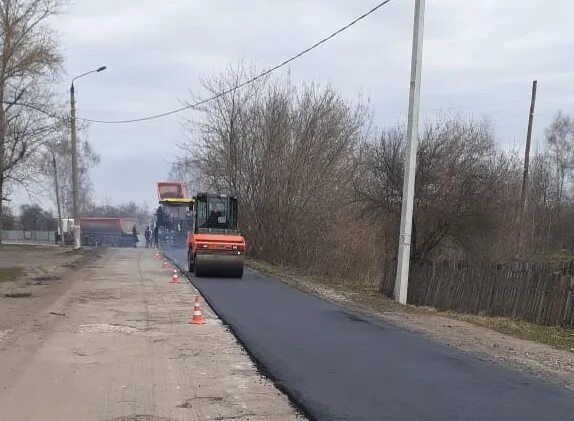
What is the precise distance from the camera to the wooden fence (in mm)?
14977

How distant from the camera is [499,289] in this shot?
17.0m

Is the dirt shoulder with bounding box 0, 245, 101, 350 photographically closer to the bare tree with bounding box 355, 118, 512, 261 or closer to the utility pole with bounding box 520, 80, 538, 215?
the bare tree with bounding box 355, 118, 512, 261

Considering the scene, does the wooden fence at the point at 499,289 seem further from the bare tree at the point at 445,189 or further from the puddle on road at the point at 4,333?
the puddle on road at the point at 4,333

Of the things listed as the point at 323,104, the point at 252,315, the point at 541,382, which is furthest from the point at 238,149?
the point at 541,382

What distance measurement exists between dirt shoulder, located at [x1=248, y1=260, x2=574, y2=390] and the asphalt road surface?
1.62 ft

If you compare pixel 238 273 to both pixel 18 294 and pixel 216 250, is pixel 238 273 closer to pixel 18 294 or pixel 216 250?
pixel 216 250

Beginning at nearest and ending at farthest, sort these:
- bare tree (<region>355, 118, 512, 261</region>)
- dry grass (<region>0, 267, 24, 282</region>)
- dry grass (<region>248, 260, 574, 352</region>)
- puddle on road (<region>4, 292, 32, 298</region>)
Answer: dry grass (<region>248, 260, 574, 352</region>) < puddle on road (<region>4, 292, 32, 298</region>) < dry grass (<region>0, 267, 24, 282</region>) < bare tree (<region>355, 118, 512, 261</region>)

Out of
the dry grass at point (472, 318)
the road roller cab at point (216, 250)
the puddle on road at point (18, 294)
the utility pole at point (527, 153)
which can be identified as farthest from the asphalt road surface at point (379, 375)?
the utility pole at point (527, 153)

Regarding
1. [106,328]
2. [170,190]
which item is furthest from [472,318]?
[170,190]

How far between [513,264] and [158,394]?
12288 millimetres

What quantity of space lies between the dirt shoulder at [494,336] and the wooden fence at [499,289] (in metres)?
0.54

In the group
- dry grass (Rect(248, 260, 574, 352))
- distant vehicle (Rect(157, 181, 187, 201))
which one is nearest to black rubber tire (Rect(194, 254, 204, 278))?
dry grass (Rect(248, 260, 574, 352))

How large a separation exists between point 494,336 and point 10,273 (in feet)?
53.0

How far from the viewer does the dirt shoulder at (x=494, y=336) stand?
30.3ft
